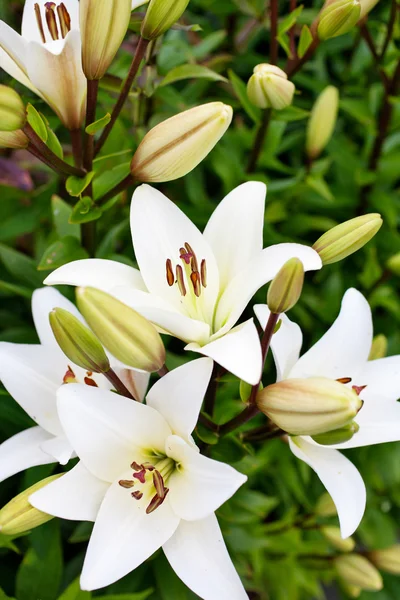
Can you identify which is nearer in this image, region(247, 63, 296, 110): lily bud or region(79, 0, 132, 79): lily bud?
region(79, 0, 132, 79): lily bud

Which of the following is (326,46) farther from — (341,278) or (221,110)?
(221,110)

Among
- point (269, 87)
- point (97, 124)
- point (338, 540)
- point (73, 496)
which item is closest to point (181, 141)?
point (97, 124)

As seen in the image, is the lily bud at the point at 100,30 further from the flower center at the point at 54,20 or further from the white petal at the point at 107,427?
the white petal at the point at 107,427

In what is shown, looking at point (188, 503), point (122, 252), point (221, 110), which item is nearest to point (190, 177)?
point (122, 252)

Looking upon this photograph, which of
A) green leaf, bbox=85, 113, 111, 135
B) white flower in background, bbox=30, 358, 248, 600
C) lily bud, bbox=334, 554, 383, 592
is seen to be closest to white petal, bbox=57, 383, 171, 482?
white flower in background, bbox=30, 358, 248, 600

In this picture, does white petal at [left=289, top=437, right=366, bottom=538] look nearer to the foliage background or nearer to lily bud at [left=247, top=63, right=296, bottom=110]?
the foliage background

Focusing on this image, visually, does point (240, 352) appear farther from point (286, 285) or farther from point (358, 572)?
point (358, 572)

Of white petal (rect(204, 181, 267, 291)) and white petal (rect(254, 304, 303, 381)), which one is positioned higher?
white petal (rect(204, 181, 267, 291))

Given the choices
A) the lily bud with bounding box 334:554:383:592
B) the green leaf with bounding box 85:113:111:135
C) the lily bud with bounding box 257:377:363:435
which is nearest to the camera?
the lily bud with bounding box 257:377:363:435
